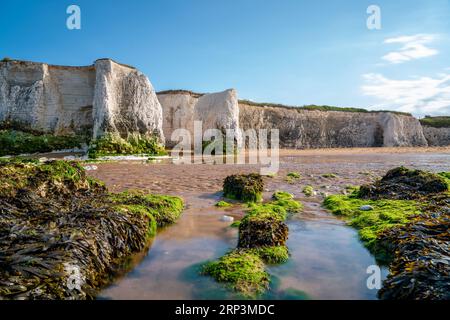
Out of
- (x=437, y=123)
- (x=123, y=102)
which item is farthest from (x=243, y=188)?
(x=437, y=123)

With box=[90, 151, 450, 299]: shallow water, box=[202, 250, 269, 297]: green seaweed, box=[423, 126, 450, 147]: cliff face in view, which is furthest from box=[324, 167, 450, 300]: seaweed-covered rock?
box=[423, 126, 450, 147]: cliff face

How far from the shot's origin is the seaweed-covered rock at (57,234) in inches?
125

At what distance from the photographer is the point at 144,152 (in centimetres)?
2758

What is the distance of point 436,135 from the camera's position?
52312 mm

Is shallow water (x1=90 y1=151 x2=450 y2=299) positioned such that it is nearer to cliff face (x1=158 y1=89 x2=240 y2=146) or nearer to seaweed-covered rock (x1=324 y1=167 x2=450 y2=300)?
seaweed-covered rock (x1=324 y1=167 x2=450 y2=300)

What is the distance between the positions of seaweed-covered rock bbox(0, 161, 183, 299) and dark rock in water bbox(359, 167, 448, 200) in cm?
545

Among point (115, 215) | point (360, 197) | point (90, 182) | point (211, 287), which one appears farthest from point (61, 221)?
point (360, 197)

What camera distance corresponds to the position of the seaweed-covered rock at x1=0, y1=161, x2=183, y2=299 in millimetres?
3166

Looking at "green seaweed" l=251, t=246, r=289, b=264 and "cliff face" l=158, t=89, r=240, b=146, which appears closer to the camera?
"green seaweed" l=251, t=246, r=289, b=264

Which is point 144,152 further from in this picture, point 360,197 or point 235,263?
point 235,263

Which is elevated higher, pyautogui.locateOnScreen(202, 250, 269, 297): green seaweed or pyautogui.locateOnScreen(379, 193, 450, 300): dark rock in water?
pyautogui.locateOnScreen(379, 193, 450, 300): dark rock in water

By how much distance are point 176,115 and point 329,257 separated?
3792cm

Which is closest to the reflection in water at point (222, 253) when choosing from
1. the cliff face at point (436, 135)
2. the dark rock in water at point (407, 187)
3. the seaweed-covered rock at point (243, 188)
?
the seaweed-covered rock at point (243, 188)

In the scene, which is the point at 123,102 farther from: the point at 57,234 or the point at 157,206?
the point at 57,234
